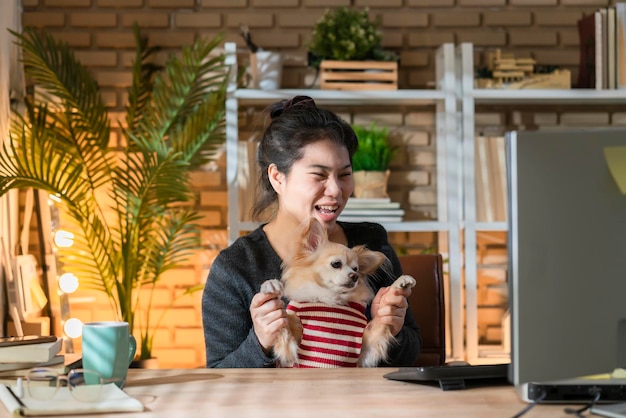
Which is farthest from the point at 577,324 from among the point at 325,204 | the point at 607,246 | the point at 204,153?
the point at 204,153

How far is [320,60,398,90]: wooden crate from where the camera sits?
11.4 ft

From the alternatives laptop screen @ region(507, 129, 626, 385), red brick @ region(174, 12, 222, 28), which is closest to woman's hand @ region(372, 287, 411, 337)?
laptop screen @ region(507, 129, 626, 385)

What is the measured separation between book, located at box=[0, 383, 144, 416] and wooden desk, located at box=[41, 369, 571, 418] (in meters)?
0.02

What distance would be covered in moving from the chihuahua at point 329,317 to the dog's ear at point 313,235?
0.02 metres

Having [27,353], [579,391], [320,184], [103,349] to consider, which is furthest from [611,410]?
[27,353]

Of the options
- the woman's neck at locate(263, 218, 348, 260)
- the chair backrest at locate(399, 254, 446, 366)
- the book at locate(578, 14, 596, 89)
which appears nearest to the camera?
the woman's neck at locate(263, 218, 348, 260)

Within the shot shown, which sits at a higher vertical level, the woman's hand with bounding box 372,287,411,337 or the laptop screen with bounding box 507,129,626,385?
the laptop screen with bounding box 507,129,626,385

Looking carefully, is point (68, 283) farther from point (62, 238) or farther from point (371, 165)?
point (371, 165)

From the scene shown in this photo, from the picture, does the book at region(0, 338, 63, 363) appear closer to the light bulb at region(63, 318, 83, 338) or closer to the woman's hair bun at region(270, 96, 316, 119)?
the woman's hair bun at region(270, 96, 316, 119)

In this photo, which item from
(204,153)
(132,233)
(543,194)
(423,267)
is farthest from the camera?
(204,153)

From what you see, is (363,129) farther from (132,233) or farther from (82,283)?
(82,283)

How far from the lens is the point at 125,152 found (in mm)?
3633

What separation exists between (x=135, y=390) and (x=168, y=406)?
0.16m

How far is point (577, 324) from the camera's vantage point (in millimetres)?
1271
